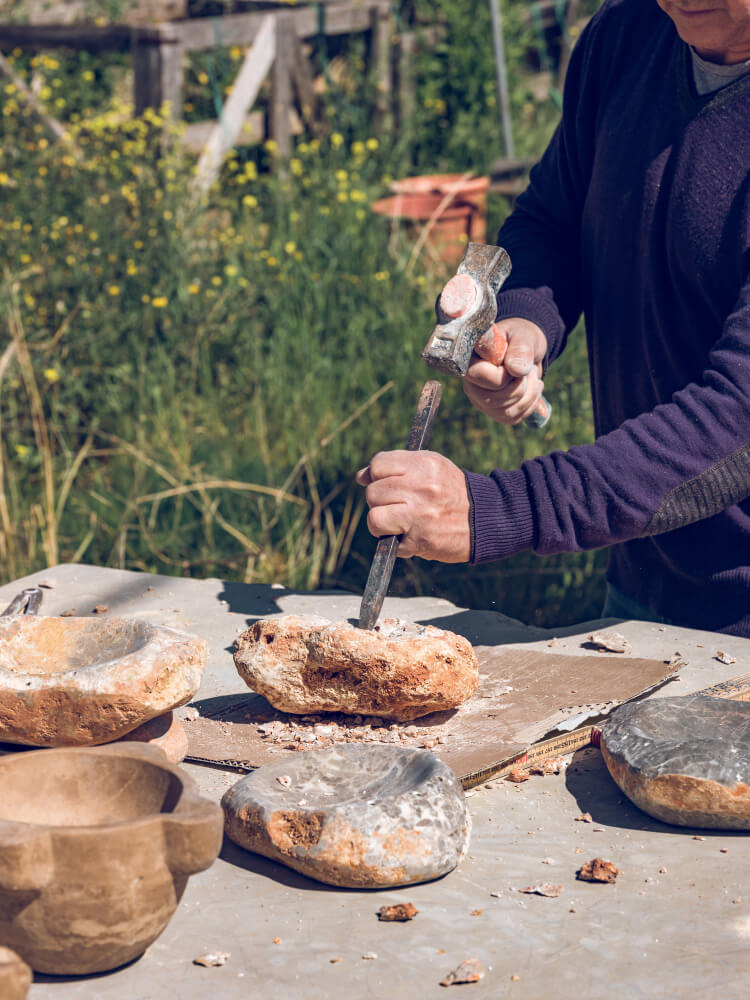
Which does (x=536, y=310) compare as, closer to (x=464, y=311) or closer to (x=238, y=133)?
(x=464, y=311)

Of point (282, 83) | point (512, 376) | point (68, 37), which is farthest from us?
point (282, 83)

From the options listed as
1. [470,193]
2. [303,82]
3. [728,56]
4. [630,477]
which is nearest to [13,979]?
[630,477]

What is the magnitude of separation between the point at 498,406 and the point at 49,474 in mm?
2034

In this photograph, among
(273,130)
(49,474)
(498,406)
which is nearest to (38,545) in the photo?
(49,474)

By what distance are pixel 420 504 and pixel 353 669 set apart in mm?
324

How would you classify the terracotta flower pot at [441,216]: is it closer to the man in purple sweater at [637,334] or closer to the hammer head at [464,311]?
the man in purple sweater at [637,334]

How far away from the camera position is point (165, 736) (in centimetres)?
194

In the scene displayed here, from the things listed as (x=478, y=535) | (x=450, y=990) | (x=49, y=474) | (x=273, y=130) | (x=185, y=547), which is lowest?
(x=185, y=547)

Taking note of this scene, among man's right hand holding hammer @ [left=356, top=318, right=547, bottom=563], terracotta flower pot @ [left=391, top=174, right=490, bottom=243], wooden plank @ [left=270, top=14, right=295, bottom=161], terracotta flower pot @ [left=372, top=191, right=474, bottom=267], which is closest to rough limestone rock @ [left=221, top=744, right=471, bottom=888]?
man's right hand holding hammer @ [left=356, top=318, right=547, bottom=563]

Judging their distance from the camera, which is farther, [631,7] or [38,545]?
[38,545]

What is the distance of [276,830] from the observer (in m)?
1.62

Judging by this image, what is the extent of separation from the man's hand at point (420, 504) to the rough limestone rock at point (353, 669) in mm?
166

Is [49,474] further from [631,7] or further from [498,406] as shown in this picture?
[631,7]

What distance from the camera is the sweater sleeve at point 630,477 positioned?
2.16m
